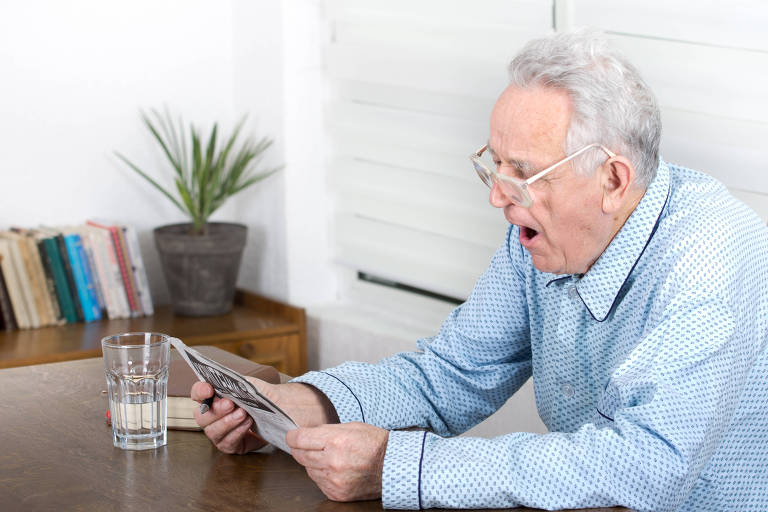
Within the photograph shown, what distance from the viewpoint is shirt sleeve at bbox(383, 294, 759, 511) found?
1.33 meters

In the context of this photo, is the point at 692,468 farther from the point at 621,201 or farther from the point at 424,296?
the point at 424,296

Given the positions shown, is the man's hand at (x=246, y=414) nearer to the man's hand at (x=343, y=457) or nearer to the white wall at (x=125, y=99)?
the man's hand at (x=343, y=457)

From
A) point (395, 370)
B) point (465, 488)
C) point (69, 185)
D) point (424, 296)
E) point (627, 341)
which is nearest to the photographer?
point (465, 488)

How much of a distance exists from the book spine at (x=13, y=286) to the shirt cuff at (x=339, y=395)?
5.66 feet

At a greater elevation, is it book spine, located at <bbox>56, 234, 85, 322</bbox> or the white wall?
the white wall

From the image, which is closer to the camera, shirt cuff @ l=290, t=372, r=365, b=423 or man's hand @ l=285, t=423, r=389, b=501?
man's hand @ l=285, t=423, r=389, b=501

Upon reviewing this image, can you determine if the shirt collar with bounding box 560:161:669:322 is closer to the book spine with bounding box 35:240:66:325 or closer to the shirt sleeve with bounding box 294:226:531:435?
the shirt sleeve with bounding box 294:226:531:435

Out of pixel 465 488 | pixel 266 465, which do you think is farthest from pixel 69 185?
pixel 465 488

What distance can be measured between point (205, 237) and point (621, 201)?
1.88 meters

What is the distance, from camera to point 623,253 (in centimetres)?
161

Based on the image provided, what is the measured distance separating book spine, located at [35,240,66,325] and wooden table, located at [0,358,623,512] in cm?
155

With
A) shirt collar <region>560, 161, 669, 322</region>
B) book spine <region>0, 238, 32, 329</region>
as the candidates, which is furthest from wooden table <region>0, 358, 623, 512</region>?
book spine <region>0, 238, 32, 329</region>

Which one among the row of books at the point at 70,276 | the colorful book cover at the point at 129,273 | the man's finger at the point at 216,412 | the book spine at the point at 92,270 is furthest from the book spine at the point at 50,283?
the man's finger at the point at 216,412

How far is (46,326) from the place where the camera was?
10.6ft
